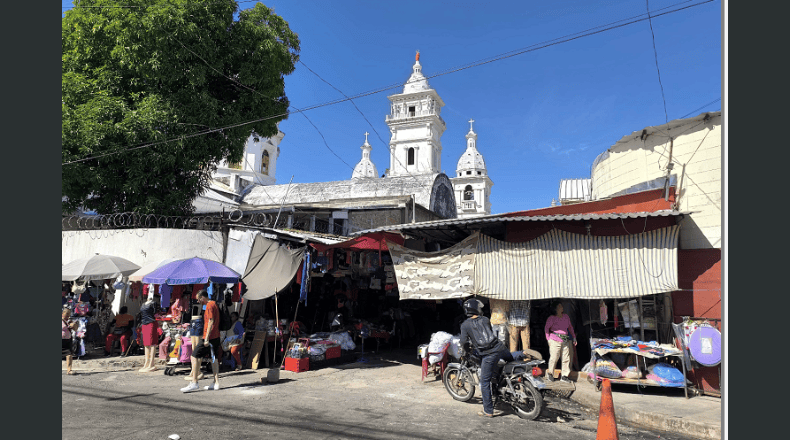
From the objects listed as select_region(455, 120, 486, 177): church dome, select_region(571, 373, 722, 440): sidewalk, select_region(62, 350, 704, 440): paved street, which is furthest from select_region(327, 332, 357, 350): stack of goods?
select_region(455, 120, 486, 177): church dome

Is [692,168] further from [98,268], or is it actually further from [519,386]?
[98,268]

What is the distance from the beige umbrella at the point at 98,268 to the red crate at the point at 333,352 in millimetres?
5976

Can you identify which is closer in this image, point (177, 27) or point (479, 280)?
point (479, 280)

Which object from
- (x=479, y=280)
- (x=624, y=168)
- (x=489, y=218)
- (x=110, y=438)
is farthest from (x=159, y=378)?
(x=624, y=168)

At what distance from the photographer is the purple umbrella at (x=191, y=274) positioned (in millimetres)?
9922

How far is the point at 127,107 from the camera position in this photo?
47.2 ft

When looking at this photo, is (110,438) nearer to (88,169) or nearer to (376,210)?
(88,169)

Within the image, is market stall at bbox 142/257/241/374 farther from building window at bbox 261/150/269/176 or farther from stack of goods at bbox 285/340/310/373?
building window at bbox 261/150/269/176

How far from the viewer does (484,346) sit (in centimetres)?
698

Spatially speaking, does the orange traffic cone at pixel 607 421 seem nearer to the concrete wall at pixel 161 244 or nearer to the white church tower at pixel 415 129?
the concrete wall at pixel 161 244

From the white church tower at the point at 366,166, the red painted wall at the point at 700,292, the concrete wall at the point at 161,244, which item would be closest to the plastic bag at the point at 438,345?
the red painted wall at the point at 700,292

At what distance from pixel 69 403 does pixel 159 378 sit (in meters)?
2.46

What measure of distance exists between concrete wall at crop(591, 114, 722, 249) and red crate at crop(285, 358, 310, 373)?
8.23 meters

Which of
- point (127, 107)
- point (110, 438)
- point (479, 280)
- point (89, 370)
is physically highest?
point (127, 107)
